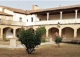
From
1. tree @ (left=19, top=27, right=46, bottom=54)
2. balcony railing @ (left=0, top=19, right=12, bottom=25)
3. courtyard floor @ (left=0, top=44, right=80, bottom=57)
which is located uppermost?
balcony railing @ (left=0, top=19, right=12, bottom=25)

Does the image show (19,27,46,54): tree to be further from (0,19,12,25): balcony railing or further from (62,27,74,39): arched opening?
(0,19,12,25): balcony railing

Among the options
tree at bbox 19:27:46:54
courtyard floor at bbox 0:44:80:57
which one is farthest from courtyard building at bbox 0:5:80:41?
tree at bbox 19:27:46:54

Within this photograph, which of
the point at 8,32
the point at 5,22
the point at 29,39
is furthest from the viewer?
the point at 8,32

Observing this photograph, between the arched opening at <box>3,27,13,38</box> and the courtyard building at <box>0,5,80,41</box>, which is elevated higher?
the courtyard building at <box>0,5,80,41</box>

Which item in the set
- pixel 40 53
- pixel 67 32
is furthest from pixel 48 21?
pixel 40 53

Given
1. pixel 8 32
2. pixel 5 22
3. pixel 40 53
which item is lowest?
pixel 40 53

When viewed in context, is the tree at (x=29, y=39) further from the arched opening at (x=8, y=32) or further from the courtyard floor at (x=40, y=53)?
the arched opening at (x=8, y=32)

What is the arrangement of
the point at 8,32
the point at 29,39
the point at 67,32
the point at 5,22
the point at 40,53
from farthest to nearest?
the point at 8,32 < the point at 5,22 < the point at 67,32 < the point at 40,53 < the point at 29,39

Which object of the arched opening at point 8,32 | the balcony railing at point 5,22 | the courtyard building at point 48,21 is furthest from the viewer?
the arched opening at point 8,32

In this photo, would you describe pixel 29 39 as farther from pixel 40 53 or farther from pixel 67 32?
pixel 67 32

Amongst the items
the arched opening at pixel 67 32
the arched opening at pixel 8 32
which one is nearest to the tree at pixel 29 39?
the arched opening at pixel 67 32

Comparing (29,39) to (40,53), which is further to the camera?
(40,53)

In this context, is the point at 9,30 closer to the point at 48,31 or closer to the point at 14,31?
the point at 14,31

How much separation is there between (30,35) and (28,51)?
54.3 inches
